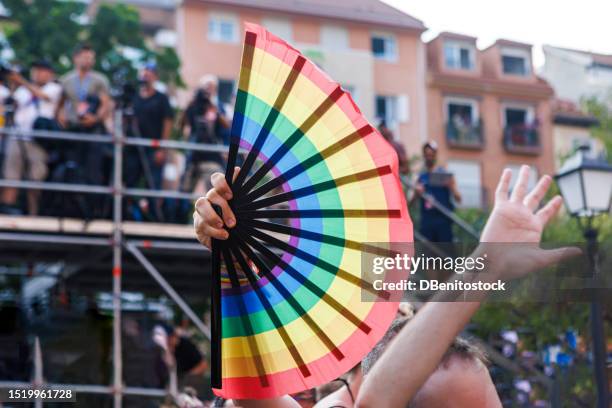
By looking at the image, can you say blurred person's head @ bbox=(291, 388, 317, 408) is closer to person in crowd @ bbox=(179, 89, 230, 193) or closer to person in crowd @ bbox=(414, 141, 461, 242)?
person in crowd @ bbox=(179, 89, 230, 193)

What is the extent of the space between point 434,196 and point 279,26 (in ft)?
57.8

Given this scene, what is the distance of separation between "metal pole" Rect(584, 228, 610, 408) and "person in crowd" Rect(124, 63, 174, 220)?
3.41 m

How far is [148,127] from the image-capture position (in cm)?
786

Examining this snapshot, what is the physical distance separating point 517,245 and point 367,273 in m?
0.32

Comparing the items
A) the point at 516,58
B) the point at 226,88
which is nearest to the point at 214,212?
the point at 516,58

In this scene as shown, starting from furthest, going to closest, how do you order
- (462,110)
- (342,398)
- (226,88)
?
(462,110)
(226,88)
(342,398)

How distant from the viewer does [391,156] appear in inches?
80.4

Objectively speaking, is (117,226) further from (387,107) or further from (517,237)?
(387,107)

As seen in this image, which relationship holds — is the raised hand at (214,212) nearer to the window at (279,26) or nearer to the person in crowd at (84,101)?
the person in crowd at (84,101)

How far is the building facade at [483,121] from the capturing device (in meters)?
29.7

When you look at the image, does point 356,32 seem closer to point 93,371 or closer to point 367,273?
point 93,371

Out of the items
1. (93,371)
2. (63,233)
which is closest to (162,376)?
(93,371)

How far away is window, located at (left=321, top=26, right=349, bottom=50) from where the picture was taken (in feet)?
86.9

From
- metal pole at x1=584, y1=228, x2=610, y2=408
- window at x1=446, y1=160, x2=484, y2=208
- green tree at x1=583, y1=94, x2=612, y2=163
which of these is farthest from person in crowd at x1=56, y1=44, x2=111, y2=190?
window at x1=446, y1=160, x2=484, y2=208
